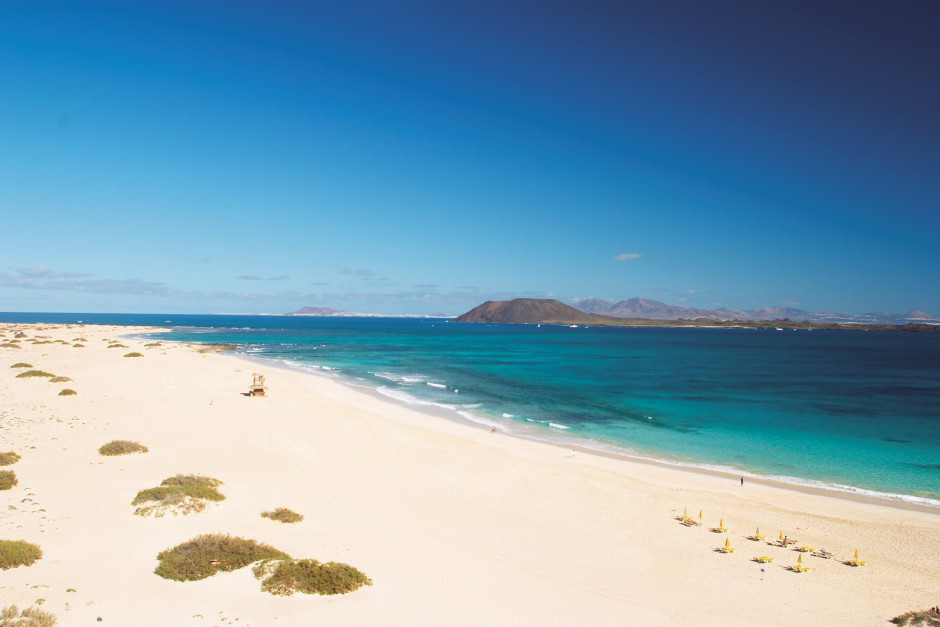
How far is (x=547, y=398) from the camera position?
1538 inches

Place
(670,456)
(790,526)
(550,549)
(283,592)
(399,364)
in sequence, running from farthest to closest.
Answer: (399,364), (670,456), (790,526), (550,549), (283,592)

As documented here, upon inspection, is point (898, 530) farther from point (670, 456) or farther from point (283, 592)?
point (283, 592)

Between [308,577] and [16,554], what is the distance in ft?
17.8

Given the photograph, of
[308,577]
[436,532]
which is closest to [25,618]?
[308,577]

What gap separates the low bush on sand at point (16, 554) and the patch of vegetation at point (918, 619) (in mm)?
16713

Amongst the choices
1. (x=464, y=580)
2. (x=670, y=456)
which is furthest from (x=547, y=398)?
(x=464, y=580)

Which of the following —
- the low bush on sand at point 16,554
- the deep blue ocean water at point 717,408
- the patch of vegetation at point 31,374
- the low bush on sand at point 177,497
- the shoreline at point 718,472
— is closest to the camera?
the low bush on sand at point 16,554

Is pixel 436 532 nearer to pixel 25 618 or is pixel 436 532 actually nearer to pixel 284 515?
pixel 284 515

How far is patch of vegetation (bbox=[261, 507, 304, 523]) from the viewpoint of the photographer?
12109mm

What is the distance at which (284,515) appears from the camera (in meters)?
12.2

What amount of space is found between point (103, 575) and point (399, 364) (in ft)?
181

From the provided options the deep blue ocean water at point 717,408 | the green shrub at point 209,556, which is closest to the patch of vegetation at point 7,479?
the green shrub at point 209,556

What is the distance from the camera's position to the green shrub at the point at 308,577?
29.1 feet

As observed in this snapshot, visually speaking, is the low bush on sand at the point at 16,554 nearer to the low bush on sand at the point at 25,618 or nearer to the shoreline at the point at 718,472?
the low bush on sand at the point at 25,618
